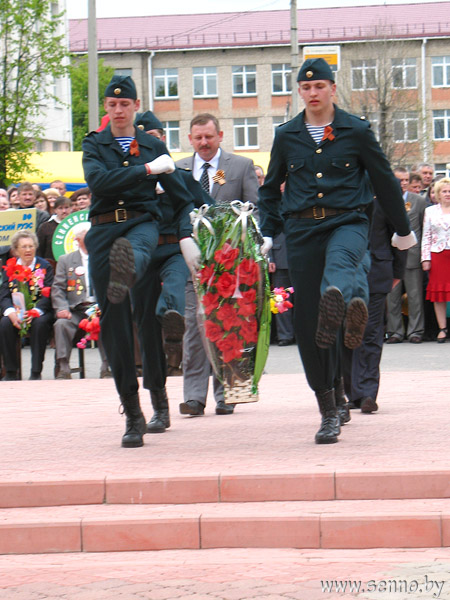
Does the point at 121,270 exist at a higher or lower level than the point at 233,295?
higher

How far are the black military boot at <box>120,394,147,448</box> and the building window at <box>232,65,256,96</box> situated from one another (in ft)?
226

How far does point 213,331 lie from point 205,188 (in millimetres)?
1630

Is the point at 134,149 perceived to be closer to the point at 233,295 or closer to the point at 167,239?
the point at 167,239

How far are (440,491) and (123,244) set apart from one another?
2.38 m

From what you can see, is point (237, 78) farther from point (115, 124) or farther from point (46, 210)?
point (115, 124)

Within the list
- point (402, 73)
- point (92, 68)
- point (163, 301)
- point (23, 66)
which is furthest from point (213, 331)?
point (402, 73)

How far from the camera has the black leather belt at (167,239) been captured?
842cm

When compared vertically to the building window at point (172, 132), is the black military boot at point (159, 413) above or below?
below

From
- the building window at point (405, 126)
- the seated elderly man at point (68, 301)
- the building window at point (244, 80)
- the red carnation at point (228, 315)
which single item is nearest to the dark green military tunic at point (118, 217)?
the red carnation at point (228, 315)

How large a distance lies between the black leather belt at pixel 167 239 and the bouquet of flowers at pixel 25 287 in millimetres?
5861

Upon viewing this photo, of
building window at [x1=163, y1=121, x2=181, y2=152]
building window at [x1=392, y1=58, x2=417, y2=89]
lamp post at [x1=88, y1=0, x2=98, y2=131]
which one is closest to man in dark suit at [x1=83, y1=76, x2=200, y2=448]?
lamp post at [x1=88, y1=0, x2=98, y2=131]

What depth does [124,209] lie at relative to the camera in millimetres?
7957

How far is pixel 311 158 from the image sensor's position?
25.7ft

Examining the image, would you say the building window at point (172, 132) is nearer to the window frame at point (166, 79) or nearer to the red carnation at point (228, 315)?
the window frame at point (166, 79)
